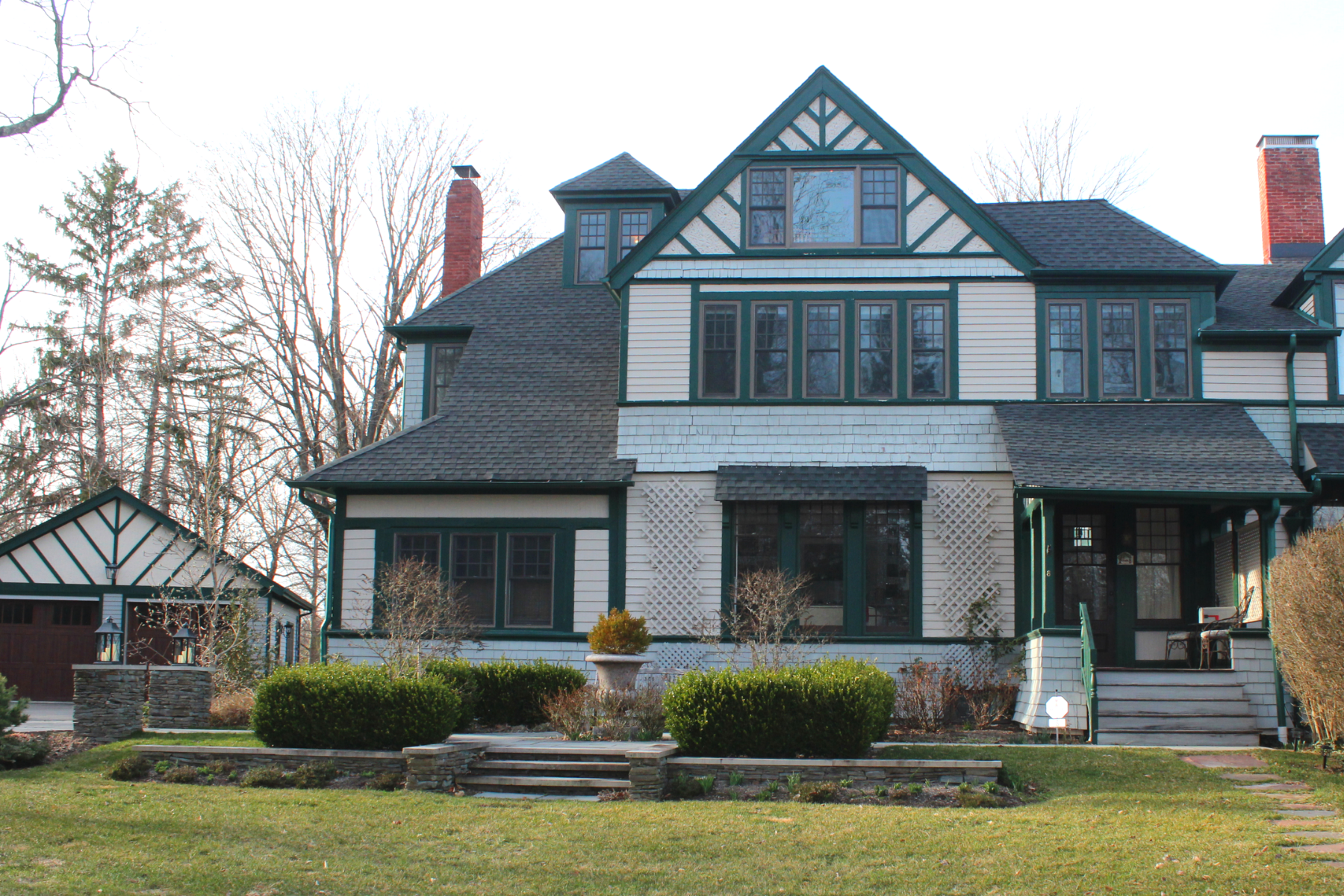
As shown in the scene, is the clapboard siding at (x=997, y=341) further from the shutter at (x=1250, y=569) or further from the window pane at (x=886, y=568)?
the shutter at (x=1250, y=569)

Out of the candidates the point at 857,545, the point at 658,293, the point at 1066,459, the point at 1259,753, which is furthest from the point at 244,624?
the point at 1259,753

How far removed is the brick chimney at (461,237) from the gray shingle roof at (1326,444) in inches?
599

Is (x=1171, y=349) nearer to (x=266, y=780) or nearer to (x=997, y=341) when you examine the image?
(x=997, y=341)

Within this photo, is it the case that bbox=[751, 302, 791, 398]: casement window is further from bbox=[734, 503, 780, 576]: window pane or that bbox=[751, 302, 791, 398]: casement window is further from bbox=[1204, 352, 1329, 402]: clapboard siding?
bbox=[1204, 352, 1329, 402]: clapboard siding

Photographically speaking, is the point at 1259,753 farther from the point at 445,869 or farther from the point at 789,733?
the point at 445,869

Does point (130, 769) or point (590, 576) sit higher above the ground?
point (590, 576)

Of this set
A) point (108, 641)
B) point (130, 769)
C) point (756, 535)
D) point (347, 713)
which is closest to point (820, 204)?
point (756, 535)

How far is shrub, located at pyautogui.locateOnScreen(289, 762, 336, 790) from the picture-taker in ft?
39.4

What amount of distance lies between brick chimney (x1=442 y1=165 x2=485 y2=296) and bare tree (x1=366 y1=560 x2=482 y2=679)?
24.7ft

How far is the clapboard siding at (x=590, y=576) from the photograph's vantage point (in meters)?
18.5

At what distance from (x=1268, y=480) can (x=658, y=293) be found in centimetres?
922

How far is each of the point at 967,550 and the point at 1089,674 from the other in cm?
317

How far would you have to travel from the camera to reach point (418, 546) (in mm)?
19094

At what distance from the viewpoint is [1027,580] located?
17.9m
